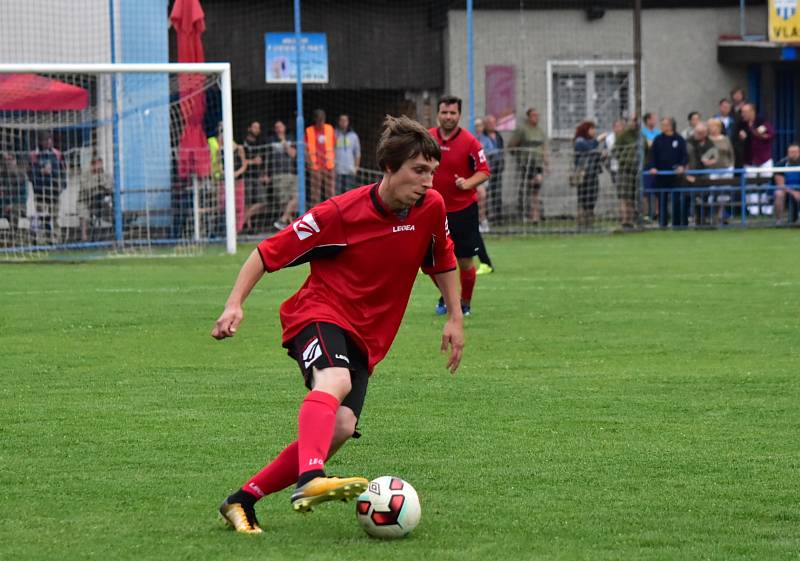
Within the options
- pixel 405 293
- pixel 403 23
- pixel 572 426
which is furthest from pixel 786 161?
pixel 405 293

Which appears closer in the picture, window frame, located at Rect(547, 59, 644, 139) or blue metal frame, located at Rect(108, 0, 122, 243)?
blue metal frame, located at Rect(108, 0, 122, 243)

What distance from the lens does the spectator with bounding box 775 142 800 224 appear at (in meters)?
24.9

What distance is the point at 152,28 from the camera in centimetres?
2409

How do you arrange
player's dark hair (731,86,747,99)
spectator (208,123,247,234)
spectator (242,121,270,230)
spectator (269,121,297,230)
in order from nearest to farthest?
spectator (208,123,247,234)
spectator (242,121,270,230)
spectator (269,121,297,230)
player's dark hair (731,86,747,99)

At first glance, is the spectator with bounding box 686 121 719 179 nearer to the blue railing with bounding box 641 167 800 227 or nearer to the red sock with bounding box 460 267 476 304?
the blue railing with bounding box 641 167 800 227

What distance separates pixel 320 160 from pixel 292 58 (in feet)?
9.88

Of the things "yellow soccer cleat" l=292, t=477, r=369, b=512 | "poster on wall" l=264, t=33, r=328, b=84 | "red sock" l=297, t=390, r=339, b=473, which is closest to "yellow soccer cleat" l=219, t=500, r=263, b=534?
"red sock" l=297, t=390, r=339, b=473

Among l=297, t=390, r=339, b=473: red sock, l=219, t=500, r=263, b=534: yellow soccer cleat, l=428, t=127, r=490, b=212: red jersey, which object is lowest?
l=219, t=500, r=263, b=534: yellow soccer cleat

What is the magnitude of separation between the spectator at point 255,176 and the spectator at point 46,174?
11.9 feet

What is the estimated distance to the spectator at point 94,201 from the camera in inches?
795

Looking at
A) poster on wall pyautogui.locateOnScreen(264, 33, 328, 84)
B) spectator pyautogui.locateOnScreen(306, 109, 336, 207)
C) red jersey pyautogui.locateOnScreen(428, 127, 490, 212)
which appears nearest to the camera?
red jersey pyautogui.locateOnScreen(428, 127, 490, 212)

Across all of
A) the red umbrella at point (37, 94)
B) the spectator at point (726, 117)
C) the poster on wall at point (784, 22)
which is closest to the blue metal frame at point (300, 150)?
the red umbrella at point (37, 94)

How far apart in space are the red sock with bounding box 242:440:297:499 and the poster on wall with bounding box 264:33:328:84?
70.3 feet

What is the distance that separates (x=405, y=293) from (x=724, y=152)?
20.4 meters
